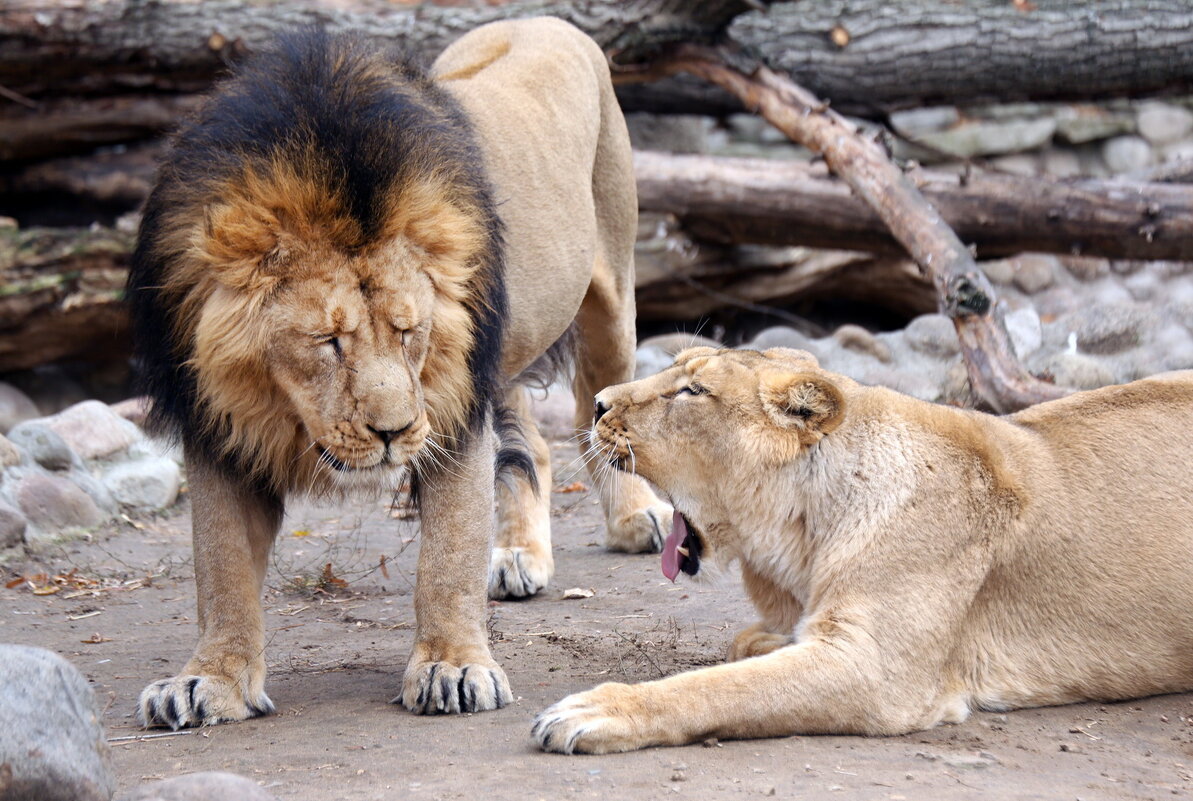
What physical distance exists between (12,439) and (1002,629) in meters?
4.72

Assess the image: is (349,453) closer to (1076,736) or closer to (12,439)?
(1076,736)

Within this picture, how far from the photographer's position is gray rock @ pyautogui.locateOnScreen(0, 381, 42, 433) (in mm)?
8062

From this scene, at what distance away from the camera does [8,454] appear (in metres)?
5.90

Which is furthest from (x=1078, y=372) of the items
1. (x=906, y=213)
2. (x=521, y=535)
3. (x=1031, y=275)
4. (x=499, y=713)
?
(x=499, y=713)

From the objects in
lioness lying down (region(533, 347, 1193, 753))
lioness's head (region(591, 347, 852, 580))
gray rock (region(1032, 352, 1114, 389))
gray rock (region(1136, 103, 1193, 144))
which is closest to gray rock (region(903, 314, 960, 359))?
gray rock (region(1032, 352, 1114, 389))

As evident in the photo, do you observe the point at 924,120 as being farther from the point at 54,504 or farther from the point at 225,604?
the point at 225,604

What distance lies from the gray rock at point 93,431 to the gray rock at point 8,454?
1.59 feet

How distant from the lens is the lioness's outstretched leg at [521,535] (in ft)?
16.3

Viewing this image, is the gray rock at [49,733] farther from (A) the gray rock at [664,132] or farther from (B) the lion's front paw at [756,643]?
(A) the gray rock at [664,132]

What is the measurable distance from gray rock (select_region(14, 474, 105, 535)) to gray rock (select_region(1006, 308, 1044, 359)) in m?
5.29

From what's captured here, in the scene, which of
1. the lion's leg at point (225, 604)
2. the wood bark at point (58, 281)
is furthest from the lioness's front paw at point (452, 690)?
the wood bark at point (58, 281)

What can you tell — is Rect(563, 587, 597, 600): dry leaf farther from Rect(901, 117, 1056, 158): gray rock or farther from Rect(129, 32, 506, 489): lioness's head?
Rect(901, 117, 1056, 158): gray rock

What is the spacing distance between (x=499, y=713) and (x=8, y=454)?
3451 mm

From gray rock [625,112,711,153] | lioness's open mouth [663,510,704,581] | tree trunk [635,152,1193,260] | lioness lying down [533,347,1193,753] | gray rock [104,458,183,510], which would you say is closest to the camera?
lioness lying down [533,347,1193,753]
